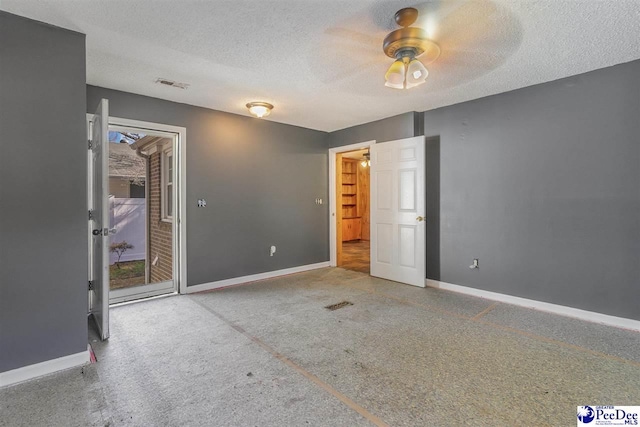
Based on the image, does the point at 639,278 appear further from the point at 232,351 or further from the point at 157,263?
the point at 157,263

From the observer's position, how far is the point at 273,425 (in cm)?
166

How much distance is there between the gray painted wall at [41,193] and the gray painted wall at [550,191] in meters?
3.99

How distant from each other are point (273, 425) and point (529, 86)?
403 centimetres

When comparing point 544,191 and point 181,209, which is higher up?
point 544,191

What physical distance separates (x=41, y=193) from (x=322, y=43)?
234 cm

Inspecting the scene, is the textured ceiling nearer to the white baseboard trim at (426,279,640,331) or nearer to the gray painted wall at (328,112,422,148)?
the gray painted wall at (328,112,422,148)

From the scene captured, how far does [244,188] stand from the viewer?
4531mm

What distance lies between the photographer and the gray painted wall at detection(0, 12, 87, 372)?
208 cm

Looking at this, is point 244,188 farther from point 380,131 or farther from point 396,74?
point 396,74

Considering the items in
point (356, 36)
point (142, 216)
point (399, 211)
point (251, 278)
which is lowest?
point (251, 278)

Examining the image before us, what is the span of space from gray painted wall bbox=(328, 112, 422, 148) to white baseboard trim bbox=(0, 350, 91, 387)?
430 centimetres

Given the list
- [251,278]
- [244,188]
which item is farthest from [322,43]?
[251,278]

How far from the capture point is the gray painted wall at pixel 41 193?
2082 mm

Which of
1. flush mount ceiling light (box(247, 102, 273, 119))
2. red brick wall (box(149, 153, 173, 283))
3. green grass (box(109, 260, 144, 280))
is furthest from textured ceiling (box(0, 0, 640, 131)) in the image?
green grass (box(109, 260, 144, 280))
